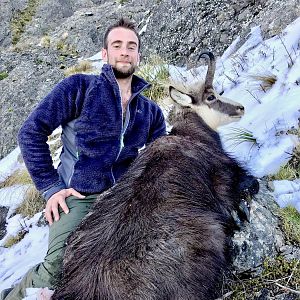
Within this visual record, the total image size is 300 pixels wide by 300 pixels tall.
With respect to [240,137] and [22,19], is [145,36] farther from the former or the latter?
[22,19]

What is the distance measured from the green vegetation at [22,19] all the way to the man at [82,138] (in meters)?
21.0

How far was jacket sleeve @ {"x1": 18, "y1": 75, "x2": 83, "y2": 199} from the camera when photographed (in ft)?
12.2

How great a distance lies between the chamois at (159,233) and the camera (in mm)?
2662

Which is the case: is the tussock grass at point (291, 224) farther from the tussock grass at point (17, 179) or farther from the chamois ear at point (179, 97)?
the tussock grass at point (17, 179)

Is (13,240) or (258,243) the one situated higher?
(258,243)

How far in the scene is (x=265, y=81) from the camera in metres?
5.89

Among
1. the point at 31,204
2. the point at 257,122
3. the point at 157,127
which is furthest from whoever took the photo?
the point at 31,204

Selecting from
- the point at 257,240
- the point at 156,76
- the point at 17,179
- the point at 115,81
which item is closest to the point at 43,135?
the point at 115,81

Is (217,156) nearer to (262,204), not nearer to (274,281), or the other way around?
(262,204)

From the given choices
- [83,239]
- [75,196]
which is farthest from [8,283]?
[83,239]

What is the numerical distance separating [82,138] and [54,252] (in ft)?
3.22

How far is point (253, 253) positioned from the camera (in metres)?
3.27

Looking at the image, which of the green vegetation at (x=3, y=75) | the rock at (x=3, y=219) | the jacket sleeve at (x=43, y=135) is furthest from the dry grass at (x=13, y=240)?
the green vegetation at (x=3, y=75)

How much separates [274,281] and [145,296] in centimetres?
96
